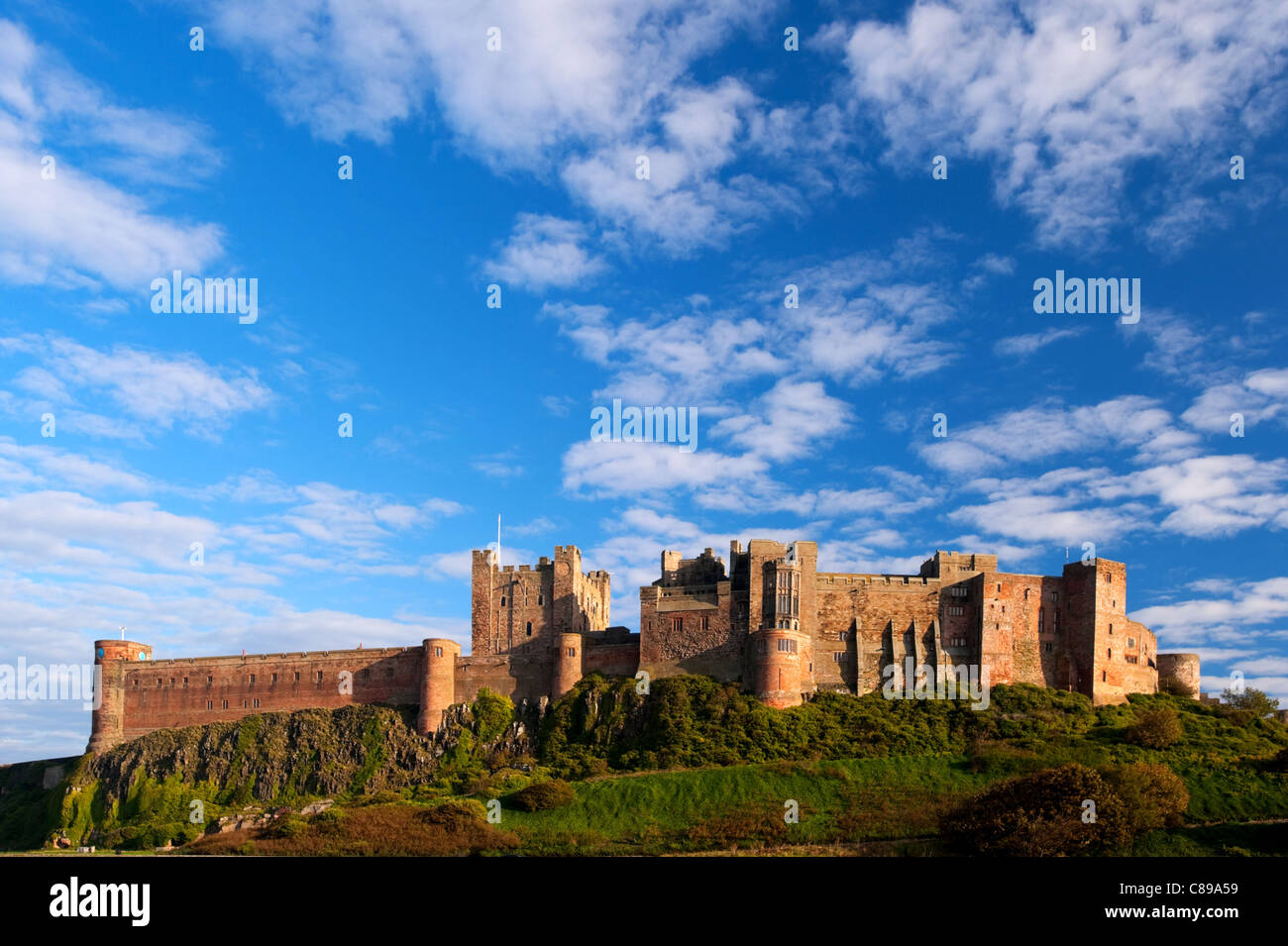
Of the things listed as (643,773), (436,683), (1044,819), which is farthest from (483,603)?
(1044,819)

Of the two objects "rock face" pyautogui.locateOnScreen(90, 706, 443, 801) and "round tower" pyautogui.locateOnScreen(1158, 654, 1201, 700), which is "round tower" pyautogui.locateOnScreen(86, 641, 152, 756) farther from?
"round tower" pyautogui.locateOnScreen(1158, 654, 1201, 700)

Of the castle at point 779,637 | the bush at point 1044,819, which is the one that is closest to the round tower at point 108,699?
the castle at point 779,637

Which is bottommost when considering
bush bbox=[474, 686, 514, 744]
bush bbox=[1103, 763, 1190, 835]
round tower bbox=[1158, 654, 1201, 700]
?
bush bbox=[1103, 763, 1190, 835]

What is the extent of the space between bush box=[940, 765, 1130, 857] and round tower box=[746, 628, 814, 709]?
74.4 ft

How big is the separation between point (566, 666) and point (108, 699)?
43.1 m

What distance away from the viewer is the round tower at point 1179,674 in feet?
311

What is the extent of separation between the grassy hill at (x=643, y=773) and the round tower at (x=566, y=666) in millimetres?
1732

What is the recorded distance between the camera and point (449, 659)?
97.8 meters

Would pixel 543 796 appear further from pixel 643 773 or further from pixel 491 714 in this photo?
pixel 491 714

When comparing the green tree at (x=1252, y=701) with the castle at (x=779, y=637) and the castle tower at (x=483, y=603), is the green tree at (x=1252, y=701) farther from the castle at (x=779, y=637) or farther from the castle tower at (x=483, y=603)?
the castle tower at (x=483, y=603)

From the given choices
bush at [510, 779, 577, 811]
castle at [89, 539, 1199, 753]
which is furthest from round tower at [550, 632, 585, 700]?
bush at [510, 779, 577, 811]

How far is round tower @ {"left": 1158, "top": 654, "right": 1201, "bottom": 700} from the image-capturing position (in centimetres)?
9475

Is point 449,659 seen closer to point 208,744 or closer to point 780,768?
point 208,744
